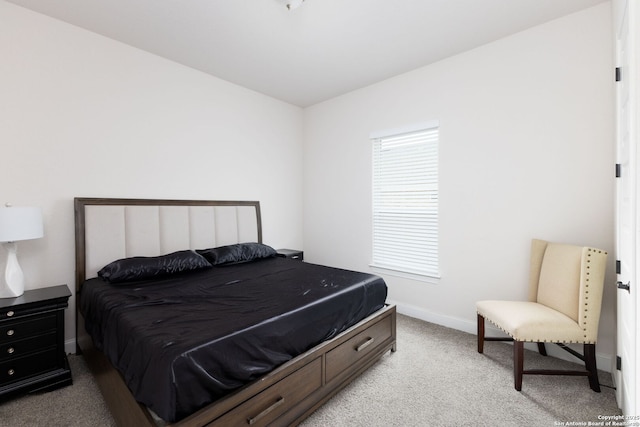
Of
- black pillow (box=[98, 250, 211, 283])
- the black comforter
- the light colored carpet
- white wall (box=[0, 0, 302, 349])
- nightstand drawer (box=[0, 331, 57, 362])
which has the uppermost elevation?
white wall (box=[0, 0, 302, 349])

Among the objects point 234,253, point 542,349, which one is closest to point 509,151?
point 542,349

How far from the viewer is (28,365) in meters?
2.02

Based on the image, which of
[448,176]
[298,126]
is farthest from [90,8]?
[448,176]

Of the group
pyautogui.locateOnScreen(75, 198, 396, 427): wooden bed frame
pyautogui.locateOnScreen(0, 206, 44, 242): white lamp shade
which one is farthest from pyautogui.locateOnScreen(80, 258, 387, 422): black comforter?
pyautogui.locateOnScreen(0, 206, 44, 242): white lamp shade

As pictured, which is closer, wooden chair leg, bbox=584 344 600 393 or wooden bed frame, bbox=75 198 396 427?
wooden bed frame, bbox=75 198 396 427

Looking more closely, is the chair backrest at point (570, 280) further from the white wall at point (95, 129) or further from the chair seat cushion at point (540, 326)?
the white wall at point (95, 129)

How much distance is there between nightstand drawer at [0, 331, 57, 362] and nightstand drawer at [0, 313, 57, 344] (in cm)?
3

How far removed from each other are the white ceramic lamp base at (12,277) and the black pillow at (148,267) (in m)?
0.48

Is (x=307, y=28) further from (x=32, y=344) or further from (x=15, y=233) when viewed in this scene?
(x=32, y=344)

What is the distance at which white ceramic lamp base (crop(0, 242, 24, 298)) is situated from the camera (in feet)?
6.91

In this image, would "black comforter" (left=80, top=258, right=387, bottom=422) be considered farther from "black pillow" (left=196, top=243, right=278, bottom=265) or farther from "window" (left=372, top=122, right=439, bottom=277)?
"window" (left=372, top=122, right=439, bottom=277)

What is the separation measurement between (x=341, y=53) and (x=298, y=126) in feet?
5.68

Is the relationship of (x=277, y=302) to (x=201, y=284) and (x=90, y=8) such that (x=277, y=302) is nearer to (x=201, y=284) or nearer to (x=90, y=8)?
(x=201, y=284)

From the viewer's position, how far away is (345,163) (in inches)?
160
